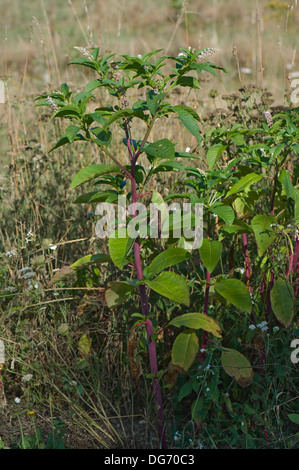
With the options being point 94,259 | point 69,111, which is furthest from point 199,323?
point 69,111

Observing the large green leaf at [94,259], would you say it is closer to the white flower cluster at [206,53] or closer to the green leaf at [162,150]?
the green leaf at [162,150]

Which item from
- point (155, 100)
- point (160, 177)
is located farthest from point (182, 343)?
point (160, 177)

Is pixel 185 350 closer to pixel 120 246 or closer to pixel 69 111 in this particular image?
pixel 120 246

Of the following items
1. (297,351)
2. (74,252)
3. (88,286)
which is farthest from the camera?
(74,252)

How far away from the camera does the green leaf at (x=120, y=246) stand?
176 cm

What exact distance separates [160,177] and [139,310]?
3.25 feet

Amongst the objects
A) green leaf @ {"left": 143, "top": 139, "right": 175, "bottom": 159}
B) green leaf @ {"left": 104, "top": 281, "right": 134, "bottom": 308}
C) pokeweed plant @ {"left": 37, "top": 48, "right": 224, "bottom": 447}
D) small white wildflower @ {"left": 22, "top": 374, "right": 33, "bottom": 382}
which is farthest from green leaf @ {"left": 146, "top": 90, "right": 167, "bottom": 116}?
small white wildflower @ {"left": 22, "top": 374, "right": 33, "bottom": 382}

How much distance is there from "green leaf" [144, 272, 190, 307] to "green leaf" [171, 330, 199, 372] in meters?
0.18

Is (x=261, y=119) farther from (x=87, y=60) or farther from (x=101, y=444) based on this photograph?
(x=101, y=444)

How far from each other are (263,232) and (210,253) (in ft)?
0.86

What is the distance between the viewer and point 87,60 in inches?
72.9

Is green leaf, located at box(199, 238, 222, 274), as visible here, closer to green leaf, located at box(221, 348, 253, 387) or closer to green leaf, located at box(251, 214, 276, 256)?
green leaf, located at box(251, 214, 276, 256)

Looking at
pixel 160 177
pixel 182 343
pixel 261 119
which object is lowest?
pixel 182 343

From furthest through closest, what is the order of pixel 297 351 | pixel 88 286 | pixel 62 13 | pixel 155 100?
pixel 62 13, pixel 88 286, pixel 297 351, pixel 155 100
